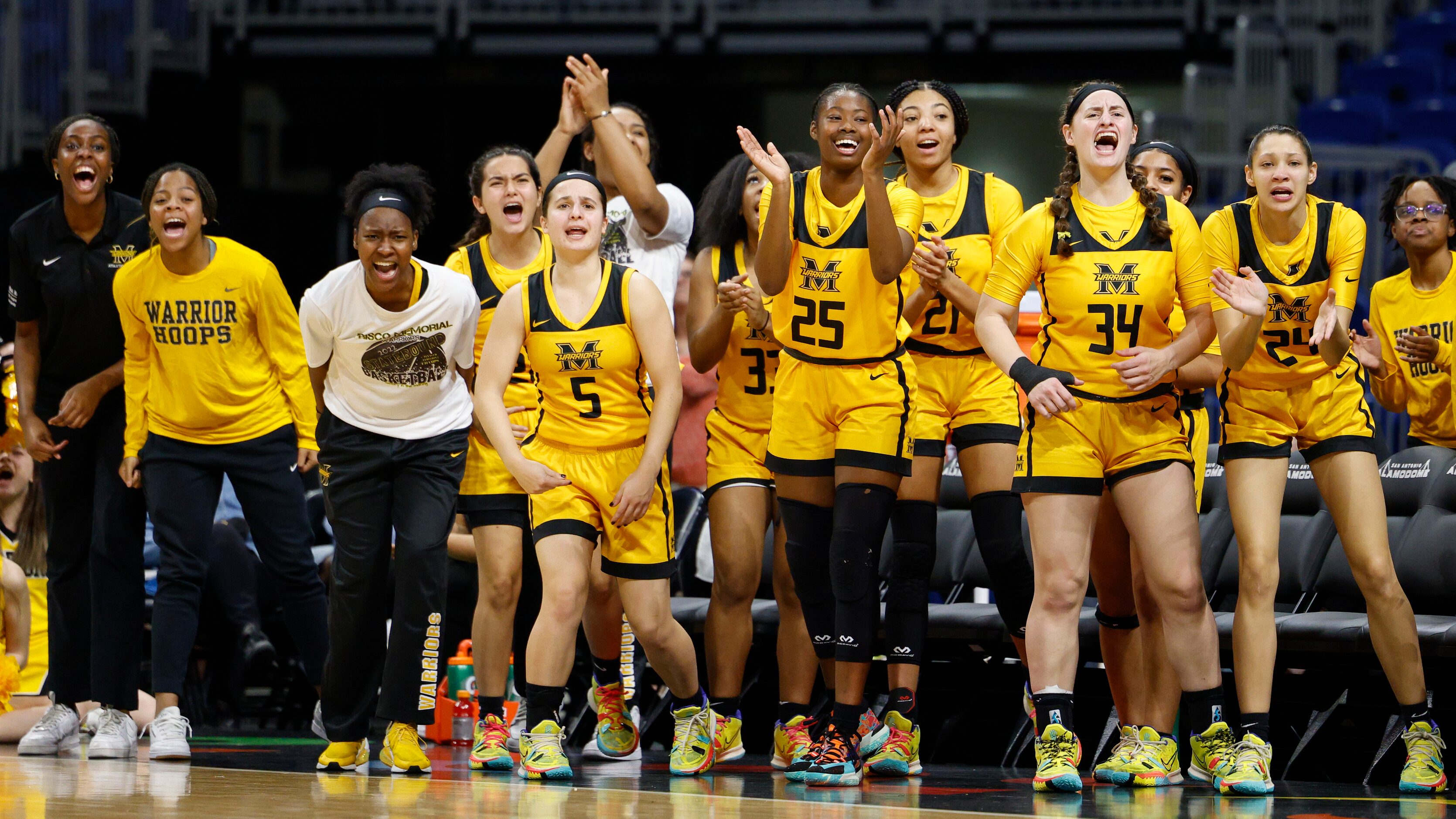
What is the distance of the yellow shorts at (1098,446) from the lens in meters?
4.66

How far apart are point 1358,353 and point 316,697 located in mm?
5039

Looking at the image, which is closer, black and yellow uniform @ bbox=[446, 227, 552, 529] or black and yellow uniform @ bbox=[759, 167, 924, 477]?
black and yellow uniform @ bbox=[759, 167, 924, 477]

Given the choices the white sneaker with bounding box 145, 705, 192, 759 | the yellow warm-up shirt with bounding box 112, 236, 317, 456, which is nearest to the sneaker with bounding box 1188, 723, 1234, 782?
the yellow warm-up shirt with bounding box 112, 236, 317, 456

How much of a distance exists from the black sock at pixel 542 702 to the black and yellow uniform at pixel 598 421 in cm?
39

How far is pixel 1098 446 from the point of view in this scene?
468cm

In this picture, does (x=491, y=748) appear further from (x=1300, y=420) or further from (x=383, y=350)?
(x=1300, y=420)

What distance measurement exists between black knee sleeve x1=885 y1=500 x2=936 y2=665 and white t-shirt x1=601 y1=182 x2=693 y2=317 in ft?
4.56

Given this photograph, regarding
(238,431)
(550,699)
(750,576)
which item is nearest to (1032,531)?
(750,576)

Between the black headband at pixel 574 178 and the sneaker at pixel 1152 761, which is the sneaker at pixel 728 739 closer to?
the sneaker at pixel 1152 761

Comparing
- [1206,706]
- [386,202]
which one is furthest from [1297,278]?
[386,202]

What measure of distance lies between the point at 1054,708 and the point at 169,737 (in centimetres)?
287

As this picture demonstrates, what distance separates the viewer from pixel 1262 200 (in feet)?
16.1

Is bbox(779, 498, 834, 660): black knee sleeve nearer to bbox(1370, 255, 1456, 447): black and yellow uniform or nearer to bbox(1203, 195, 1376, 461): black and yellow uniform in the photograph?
bbox(1203, 195, 1376, 461): black and yellow uniform

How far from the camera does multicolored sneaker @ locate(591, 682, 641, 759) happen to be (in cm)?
564
